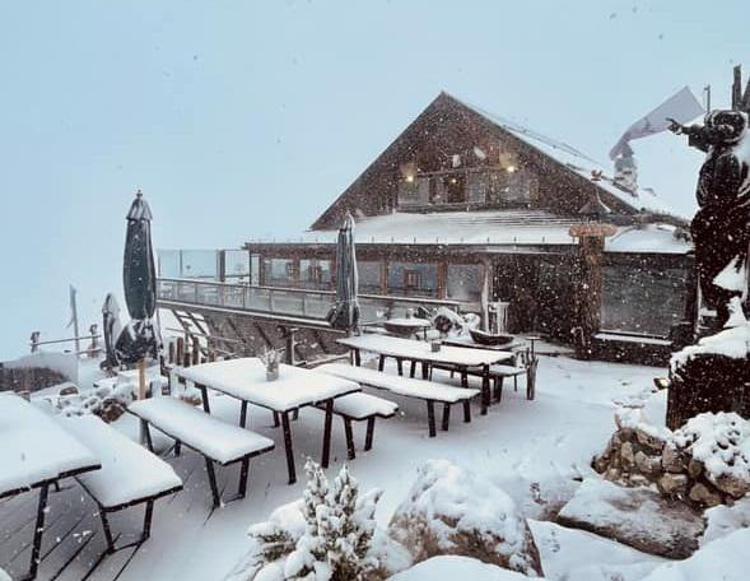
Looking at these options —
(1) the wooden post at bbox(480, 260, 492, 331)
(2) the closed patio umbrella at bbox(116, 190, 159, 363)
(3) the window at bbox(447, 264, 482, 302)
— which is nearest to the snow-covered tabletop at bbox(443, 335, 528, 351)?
(1) the wooden post at bbox(480, 260, 492, 331)

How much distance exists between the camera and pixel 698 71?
7869 centimetres

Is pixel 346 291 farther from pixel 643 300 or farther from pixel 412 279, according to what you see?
pixel 412 279

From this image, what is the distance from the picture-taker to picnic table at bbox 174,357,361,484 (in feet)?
16.9

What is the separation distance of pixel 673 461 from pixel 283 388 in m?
3.89

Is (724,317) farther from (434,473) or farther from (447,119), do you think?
(447,119)

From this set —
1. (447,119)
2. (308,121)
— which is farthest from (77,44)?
(447,119)

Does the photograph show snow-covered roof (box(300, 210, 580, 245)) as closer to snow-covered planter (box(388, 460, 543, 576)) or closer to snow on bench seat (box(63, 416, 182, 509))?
snow-covered planter (box(388, 460, 543, 576))

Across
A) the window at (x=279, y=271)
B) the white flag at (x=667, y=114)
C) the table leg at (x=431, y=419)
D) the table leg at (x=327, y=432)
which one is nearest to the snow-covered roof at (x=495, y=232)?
the window at (x=279, y=271)

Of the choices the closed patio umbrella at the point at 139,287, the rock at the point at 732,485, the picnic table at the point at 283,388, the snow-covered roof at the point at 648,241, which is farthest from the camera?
the snow-covered roof at the point at 648,241

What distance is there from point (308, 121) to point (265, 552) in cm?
17724

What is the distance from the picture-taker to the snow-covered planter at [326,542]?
8.91ft

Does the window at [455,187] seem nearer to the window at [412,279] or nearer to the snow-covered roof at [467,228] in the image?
the snow-covered roof at [467,228]

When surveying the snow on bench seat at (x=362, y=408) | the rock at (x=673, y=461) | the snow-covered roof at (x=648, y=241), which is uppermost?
the snow-covered roof at (x=648, y=241)

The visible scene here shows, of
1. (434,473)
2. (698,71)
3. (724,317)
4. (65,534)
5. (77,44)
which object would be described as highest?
(77,44)
